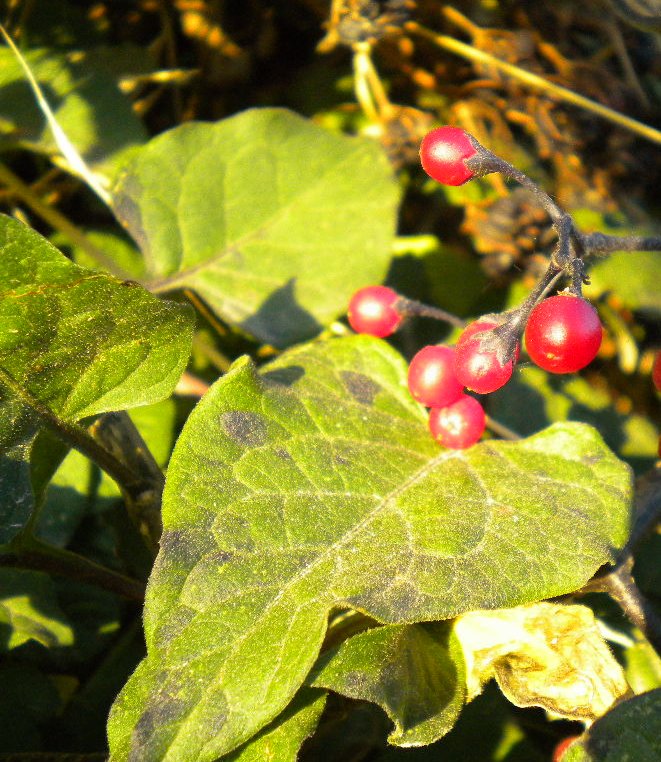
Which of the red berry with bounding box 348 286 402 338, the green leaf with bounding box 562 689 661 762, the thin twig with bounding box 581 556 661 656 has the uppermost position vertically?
the red berry with bounding box 348 286 402 338

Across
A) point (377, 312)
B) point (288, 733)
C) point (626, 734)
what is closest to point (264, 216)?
point (377, 312)

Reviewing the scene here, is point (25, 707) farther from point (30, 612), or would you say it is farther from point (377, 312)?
point (377, 312)

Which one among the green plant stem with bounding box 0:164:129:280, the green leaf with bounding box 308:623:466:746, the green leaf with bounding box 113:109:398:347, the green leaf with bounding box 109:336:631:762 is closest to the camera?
the green leaf with bounding box 109:336:631:762

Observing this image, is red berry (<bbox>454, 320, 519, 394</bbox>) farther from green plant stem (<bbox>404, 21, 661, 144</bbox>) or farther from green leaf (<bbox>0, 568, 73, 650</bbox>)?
green plant stem (<bbox>404, 21, 661, 144</bbox>)

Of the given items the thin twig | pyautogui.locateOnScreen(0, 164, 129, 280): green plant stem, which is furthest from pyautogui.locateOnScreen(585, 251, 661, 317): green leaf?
pyautogui.locateOnScreen(0, 164, 129, 280): green plant stem

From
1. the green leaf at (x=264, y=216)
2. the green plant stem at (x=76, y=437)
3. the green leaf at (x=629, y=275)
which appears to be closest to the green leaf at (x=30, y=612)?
the green plant stem at (x=76, y=437)

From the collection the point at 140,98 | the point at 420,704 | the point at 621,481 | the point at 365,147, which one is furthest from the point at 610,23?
the point at 420,704
